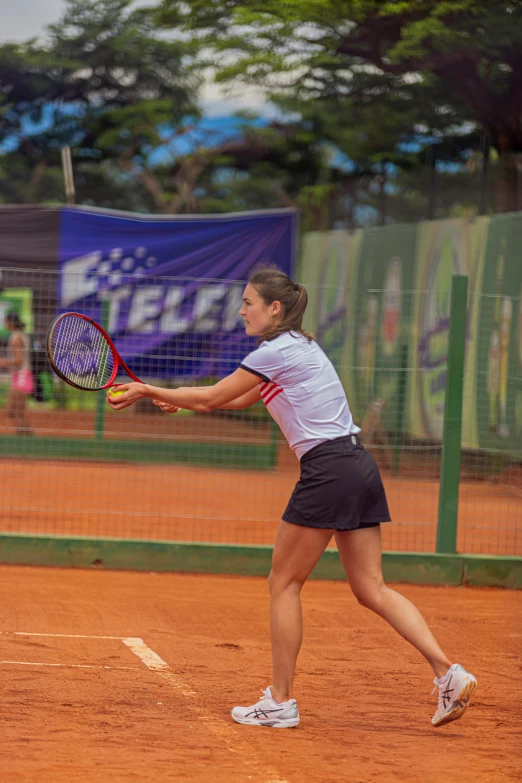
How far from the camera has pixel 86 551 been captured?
332 inches

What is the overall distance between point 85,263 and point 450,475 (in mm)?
8201

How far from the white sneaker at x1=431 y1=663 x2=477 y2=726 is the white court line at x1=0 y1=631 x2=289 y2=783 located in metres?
0.82

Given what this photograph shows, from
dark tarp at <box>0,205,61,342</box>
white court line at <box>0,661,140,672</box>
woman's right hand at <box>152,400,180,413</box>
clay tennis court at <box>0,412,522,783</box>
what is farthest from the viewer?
dark tarp at <box>0,205,61,342</box>

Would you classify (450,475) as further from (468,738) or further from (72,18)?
(72,18)

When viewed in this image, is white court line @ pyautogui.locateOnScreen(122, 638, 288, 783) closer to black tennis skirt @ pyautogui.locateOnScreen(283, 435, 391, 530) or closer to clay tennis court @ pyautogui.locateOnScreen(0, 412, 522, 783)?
clay tennis court @ pyautogui.locateOnScreen(0, 412, 522, 783)

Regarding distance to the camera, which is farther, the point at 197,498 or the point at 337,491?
the point at 197,498

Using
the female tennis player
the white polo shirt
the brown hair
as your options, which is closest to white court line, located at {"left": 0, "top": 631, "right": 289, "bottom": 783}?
the female tennis player

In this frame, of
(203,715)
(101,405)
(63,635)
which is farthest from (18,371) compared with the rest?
(203,715)

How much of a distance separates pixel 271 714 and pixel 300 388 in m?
1.41

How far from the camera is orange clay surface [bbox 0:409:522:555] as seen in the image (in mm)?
9625

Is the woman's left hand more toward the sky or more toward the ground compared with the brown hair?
more toward the ground

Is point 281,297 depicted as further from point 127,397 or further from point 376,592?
point 376,592

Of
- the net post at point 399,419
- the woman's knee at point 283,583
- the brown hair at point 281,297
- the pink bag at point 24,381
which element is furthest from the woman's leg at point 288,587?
the pink bag at point 24,381

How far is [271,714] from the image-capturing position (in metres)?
4.78
